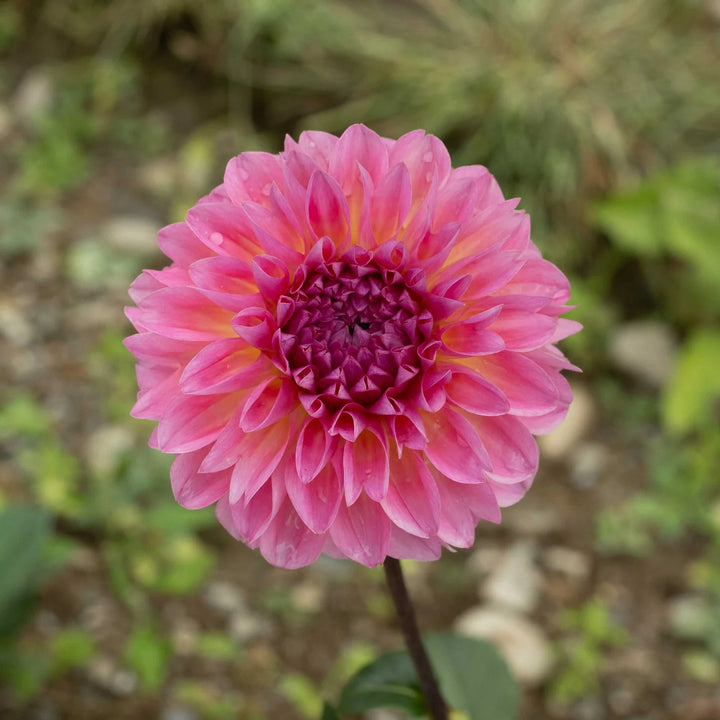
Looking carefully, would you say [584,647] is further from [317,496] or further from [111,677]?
[317,496]

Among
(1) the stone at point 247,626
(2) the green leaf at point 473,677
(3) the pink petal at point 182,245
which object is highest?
Result: (3) the pink petal at point 182,245

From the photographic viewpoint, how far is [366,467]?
88 cm

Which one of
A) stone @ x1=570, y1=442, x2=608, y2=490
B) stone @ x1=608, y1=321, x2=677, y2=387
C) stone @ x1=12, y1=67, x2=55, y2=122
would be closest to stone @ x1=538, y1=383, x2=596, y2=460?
stone @ x1=570, y1=442, x2=608, y2=490

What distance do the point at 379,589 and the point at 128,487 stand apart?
2.24ft

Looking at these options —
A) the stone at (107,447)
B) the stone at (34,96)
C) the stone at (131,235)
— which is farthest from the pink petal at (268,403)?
the stone at (34,96)

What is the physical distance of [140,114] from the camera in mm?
3289

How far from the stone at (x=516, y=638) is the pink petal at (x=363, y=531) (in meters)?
1.24

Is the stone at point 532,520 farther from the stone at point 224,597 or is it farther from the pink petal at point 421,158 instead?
the pink petal at point 421,158

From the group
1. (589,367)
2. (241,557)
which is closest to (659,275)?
(589,367)

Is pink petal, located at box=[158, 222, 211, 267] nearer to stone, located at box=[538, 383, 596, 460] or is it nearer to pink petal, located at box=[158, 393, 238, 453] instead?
pink petal, located at box=[158, 393, 238, 453]

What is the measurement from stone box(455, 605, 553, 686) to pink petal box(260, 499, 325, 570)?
4.09 ft

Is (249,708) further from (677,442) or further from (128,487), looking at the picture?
(677,442)

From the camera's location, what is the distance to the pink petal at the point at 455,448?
0.85 metres

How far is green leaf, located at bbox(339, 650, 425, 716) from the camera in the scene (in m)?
1.13
